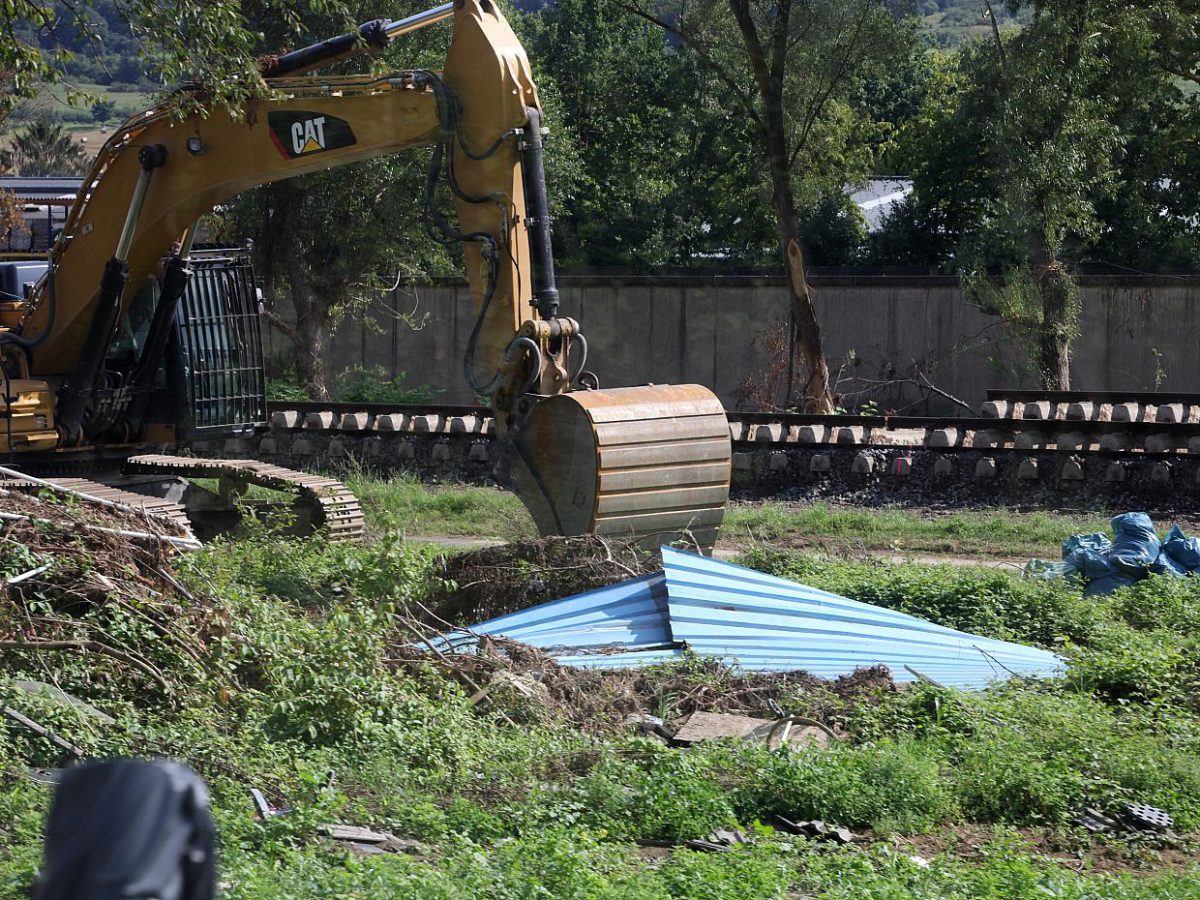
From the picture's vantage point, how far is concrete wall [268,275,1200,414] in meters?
27.6

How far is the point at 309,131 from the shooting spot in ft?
36.2

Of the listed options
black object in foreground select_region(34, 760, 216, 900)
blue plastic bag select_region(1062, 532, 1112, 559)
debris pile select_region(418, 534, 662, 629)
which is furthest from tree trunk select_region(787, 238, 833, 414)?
black object in foreground select_region(34, 760, 216, 900)

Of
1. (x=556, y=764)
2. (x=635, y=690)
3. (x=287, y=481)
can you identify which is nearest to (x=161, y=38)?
(x=287, y=481)

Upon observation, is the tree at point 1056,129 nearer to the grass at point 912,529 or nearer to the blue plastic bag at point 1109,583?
the grass at point 912,529

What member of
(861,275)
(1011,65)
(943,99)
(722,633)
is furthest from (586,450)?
(943,99)

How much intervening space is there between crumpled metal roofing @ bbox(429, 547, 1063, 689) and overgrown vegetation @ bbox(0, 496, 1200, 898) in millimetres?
440

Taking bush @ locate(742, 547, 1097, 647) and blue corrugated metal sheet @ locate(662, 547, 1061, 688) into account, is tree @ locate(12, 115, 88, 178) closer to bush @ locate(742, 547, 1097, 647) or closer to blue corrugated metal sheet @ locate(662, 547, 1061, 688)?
bush @ locate(742, 547, 1097, 647)

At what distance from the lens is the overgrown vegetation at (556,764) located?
16.5ft

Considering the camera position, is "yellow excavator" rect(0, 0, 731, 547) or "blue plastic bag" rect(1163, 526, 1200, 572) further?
"blue plastic bag" rect(1163, 526, 1200, 572)

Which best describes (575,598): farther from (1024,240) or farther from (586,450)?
(1024,240)

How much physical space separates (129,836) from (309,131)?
10012mm

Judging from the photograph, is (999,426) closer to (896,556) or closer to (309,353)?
(896,556)

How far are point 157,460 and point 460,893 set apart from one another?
9103 millimetres

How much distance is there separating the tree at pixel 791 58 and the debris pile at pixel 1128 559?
449 inches
